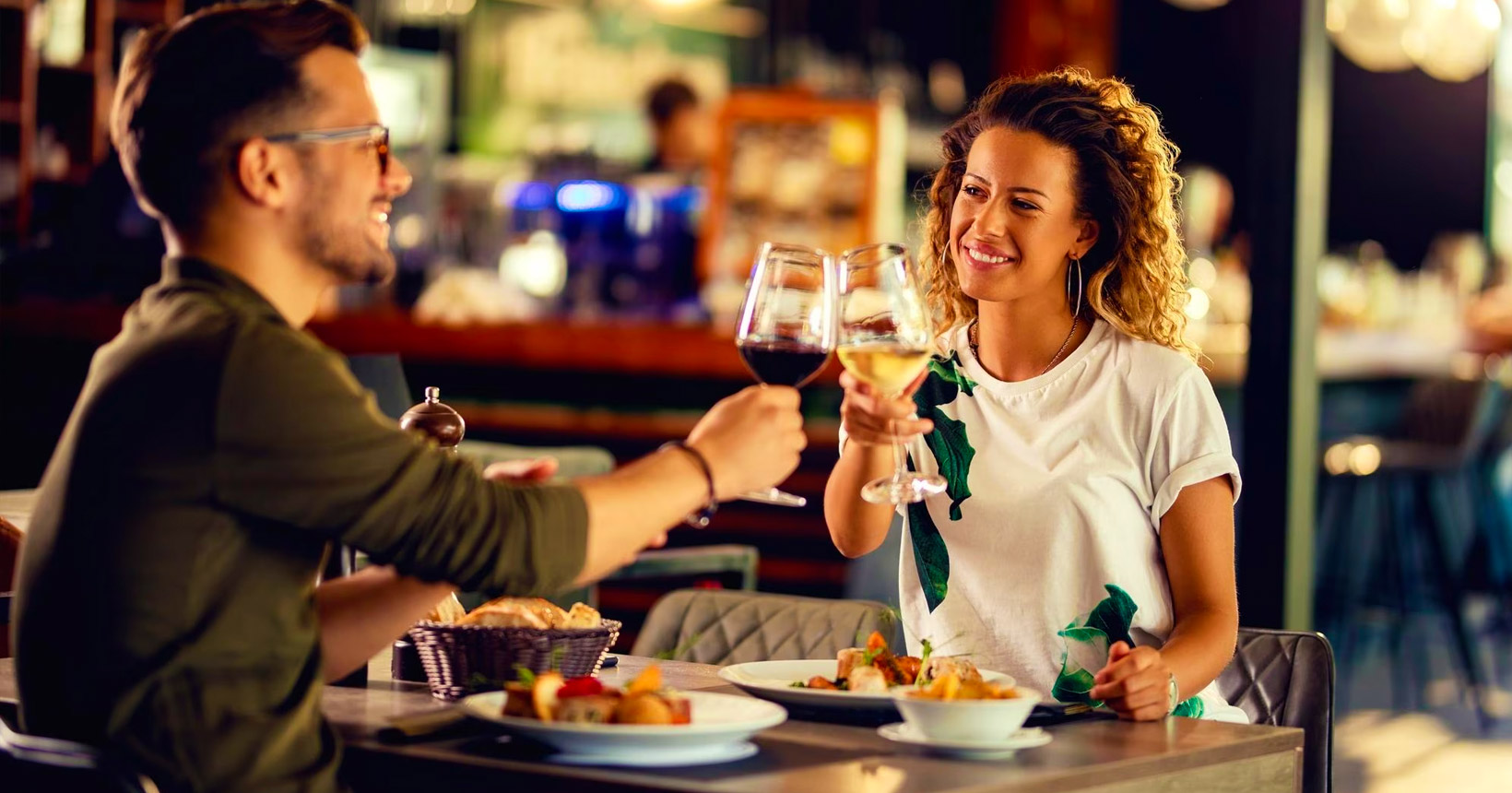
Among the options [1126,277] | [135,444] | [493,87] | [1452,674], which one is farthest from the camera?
[493,87]

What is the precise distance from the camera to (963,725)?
5.00ft

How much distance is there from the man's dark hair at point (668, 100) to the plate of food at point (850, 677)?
6449 mm

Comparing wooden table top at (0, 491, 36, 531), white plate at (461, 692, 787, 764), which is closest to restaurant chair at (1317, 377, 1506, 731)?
wooden table top at (0, 491, 36, 531)

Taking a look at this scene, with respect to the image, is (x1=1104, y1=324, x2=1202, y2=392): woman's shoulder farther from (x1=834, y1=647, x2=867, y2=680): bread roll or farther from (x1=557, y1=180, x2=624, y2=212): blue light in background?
(x1=557, y1=180, x2=624, y2=212): blue light in background

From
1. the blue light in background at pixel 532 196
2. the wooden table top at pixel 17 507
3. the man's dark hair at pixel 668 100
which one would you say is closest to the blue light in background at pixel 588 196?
the blue light in background at pixel 532 196

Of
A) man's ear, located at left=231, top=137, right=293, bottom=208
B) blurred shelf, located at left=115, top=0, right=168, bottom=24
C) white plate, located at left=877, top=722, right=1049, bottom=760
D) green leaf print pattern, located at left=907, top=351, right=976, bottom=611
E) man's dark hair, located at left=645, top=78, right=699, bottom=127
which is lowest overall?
white plate, located at left=877, top=722, right=1049, bottom=760

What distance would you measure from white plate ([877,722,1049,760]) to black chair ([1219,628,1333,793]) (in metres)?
0.73

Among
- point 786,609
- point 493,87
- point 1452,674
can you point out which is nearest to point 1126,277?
point 786,609

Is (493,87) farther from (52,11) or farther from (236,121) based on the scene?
(236,121)

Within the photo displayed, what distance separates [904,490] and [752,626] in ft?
3.37

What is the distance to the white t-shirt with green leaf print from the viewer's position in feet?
6.95

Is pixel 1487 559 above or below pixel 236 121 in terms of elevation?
below

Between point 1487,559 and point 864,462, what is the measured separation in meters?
7.26

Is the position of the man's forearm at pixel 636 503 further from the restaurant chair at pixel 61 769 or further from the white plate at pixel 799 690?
the restaurant chair at pixel 61 769
